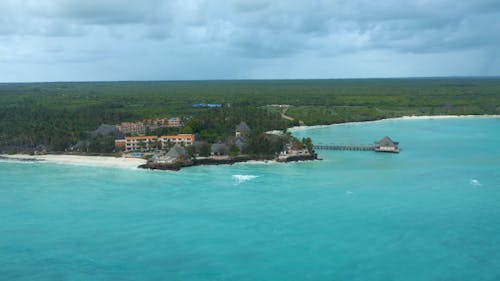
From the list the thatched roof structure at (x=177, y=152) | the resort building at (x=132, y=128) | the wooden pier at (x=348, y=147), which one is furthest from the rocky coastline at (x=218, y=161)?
the resort building at (x=132, y=128)

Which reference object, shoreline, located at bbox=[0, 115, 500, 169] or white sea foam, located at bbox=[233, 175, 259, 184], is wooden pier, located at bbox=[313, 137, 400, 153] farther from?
white sea foam, located at bbox=[233, 175, 259, 184]

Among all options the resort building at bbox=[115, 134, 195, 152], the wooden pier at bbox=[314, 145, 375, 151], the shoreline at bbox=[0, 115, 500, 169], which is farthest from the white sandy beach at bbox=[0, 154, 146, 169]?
the wooden pier at bbox=[314, 145, 375, 151]

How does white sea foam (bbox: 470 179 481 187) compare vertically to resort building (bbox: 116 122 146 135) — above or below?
below

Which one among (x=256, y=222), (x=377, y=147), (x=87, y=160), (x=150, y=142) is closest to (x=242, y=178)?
(x=256, y=222)

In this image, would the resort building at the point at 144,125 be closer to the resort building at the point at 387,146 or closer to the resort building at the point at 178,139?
the resort building at the point at 178,139

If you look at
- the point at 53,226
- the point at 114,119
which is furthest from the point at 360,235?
the point at 114,119

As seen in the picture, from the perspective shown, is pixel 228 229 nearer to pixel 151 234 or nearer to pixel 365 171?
pixel 151 234

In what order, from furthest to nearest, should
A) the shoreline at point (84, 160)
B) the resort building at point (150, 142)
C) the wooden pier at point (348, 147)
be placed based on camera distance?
the wooden pier at point (348, 147), the resort building at point (150, 142), the shoreline at point (84, 160)
